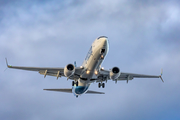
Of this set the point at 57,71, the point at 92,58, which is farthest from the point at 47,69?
the point at 92,58

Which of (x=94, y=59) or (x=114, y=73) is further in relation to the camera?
(x=114, y=73)

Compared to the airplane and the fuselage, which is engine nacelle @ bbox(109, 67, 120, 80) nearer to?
the airplane

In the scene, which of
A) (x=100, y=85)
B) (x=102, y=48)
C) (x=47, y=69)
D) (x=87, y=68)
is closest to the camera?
(x=102, y=48)

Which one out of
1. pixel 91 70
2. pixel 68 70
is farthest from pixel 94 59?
pixel 68 70

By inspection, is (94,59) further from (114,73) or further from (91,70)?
(114,73)

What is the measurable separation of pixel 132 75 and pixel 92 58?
11189 mm

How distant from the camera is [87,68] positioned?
36.1m

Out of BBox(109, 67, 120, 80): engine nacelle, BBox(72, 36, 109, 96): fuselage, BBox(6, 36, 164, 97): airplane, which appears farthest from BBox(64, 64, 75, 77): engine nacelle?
BBox(109, 67, 120, 80): engine nacelle

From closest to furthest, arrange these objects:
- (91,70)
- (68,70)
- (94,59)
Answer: (68,70)
(94,59)
(91,70)

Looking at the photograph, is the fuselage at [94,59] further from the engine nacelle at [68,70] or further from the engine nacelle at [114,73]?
the engine nacelle at [68,70]

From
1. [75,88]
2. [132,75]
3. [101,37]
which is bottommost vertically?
[75,88]

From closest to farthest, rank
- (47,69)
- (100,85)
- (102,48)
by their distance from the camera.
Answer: (102,48)
(47,69)
(100,85)

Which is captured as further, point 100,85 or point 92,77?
point 100,85

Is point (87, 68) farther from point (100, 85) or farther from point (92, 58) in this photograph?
point (100, 85)
